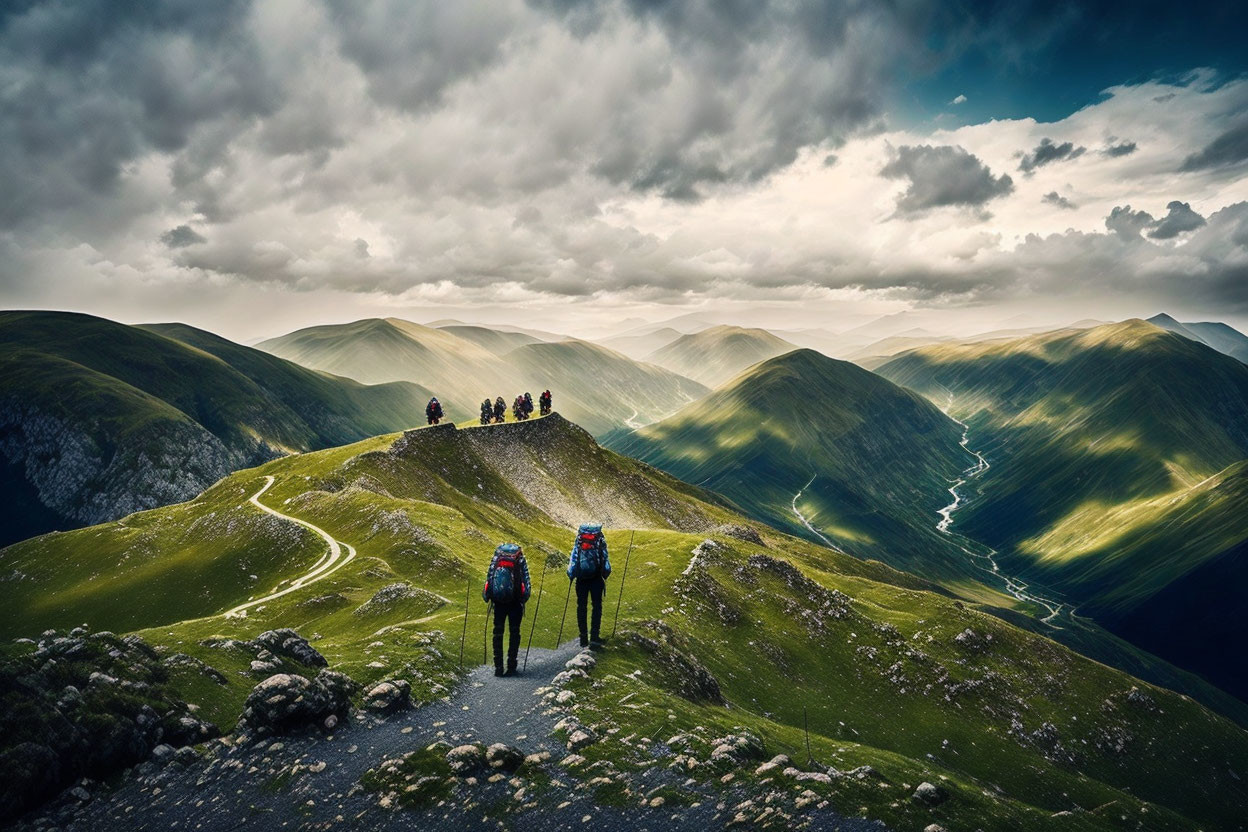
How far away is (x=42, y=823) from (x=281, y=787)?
579cm

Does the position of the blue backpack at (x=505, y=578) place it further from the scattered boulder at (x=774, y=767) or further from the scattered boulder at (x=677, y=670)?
the scattered boulder at (x=774, y=767)

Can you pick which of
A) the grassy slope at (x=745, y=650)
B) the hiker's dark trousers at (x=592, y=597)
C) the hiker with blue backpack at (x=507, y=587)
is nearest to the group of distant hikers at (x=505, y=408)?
the grassy slope at (x=745, y=650)

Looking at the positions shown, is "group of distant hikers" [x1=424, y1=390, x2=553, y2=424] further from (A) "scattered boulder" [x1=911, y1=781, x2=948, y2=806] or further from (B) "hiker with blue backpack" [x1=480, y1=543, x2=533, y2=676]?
(A) "scattered boulder" [x1=911, y1=781, x2=948, y2=806]

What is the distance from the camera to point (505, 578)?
26328 millimetres

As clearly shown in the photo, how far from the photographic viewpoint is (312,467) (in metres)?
108

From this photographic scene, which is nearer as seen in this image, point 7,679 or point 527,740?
point 7,679

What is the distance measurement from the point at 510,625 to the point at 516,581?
83.4 inches

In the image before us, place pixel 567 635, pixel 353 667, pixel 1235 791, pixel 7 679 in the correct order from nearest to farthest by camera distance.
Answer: pixel 7 679
pixel 353 667
pixel 567 635
pixel 1235 791

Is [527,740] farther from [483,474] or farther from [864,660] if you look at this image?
[483,474]

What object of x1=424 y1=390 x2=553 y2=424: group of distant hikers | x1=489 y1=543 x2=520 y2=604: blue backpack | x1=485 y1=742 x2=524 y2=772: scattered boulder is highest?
x1=424 y1=390 x2=553 y2=424: group of distant hikers

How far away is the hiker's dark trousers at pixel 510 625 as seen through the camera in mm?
26453

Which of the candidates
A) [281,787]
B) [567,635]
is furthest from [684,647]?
[281,787]

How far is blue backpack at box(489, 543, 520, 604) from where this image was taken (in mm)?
26094

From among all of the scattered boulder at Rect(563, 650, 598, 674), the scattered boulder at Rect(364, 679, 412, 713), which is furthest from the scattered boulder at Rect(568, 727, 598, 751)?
the scattered boulder at Rect(364, 679, 412, 713)
